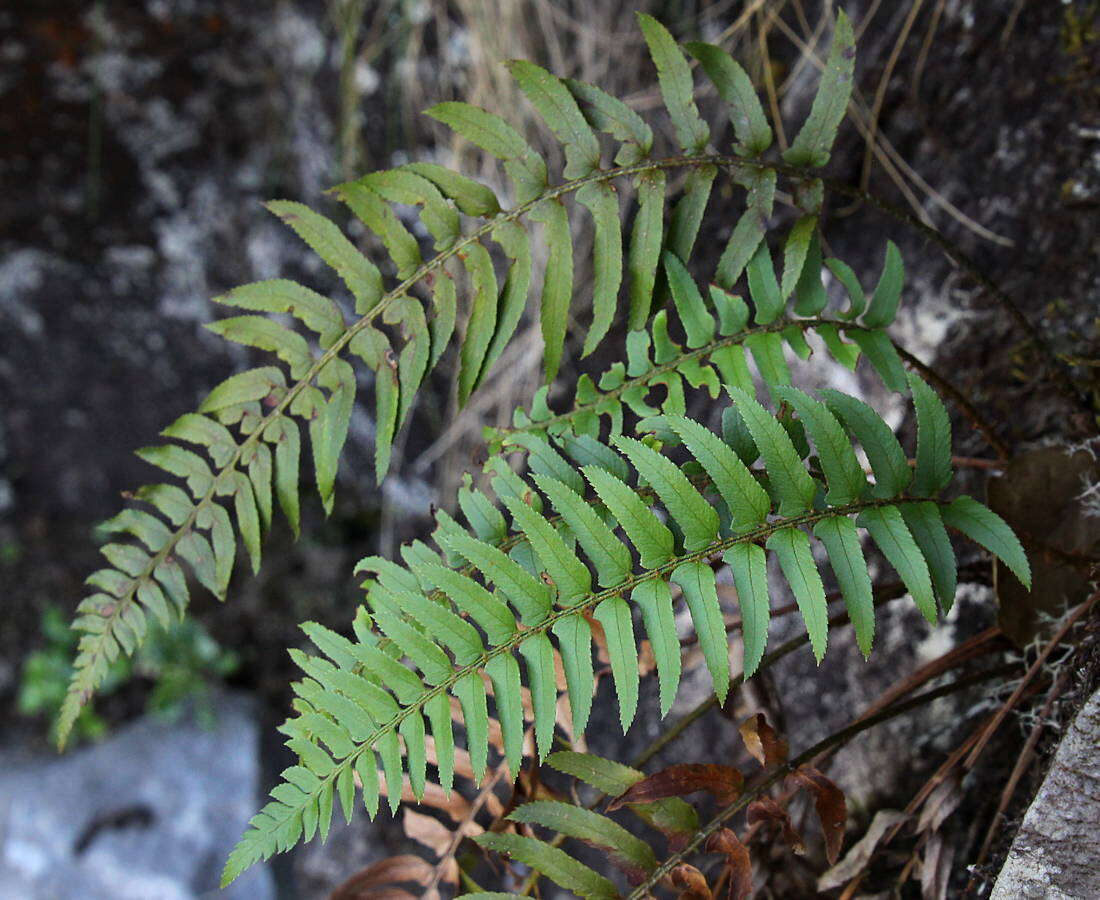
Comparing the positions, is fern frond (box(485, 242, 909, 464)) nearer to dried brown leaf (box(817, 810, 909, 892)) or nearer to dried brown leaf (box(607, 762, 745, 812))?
dried brown leaf (box(607, 762, 745, 812))

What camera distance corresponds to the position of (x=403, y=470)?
268cm

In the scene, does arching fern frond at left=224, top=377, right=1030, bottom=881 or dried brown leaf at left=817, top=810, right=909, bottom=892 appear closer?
arching fern frond at left=224, top=377, right=1030, bottom=881

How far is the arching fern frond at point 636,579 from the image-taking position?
1.00 m

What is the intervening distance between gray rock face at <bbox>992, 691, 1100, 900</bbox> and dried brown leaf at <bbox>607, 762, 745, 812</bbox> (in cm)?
31

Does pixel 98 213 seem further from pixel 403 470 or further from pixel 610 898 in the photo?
pixel 610 898

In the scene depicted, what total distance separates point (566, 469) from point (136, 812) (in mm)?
2568

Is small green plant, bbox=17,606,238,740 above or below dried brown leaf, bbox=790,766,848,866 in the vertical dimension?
below

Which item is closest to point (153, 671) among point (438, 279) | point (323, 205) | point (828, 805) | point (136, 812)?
point (136, 812)

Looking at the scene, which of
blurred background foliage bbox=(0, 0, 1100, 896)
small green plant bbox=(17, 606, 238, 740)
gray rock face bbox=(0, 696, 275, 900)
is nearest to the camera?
blurred background foliage bbox=(0, 0, 1100, 896)

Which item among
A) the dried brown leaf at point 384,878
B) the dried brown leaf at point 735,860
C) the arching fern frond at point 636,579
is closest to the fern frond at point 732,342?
the arching fern frond at point 636,579

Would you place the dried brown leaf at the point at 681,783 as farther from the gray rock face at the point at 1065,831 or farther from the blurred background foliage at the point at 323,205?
the blurred background foliage at the point at 323,205

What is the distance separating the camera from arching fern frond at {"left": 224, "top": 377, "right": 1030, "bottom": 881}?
100cm

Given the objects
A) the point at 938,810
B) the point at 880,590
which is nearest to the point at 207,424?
the point at 880,590

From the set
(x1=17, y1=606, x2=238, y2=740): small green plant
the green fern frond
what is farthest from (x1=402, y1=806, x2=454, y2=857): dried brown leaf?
(x1=17, y1=606, x2=238, y2=740): small green plant
